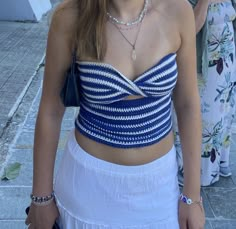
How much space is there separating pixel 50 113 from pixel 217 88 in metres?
2.04

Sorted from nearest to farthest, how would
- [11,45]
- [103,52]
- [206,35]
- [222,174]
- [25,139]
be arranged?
[103,52] < [206,35] < [222,174] < [25,139] < [11,45]

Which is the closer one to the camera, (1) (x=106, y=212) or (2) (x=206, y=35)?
(1) (x=106, y=212)

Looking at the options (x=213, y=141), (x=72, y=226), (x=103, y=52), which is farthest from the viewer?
(x=213, y=141)

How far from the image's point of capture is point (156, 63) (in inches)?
58.9

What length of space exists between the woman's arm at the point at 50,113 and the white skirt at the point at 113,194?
7 centimetres

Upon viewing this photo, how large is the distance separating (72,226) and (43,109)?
409 mm

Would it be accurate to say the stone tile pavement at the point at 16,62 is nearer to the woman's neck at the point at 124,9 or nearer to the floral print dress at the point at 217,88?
the floral print dress at the point at 217,88

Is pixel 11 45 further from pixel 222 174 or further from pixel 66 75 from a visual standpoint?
pixel 66 75

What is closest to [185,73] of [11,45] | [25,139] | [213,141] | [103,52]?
[103,52]

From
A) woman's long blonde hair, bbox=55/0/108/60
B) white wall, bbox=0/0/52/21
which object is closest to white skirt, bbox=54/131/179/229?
woman's long blonde hair, bbox=55/0/108/60

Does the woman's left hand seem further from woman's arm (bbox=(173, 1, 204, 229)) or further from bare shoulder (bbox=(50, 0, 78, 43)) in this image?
bare shoulder (bbox=(50, 0, 78, 43))

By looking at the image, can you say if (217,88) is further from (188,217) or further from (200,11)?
(188,217)

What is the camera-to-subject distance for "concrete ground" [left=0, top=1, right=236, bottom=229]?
135 inches

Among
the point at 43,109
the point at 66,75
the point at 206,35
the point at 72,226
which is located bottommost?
the point at 206,35
